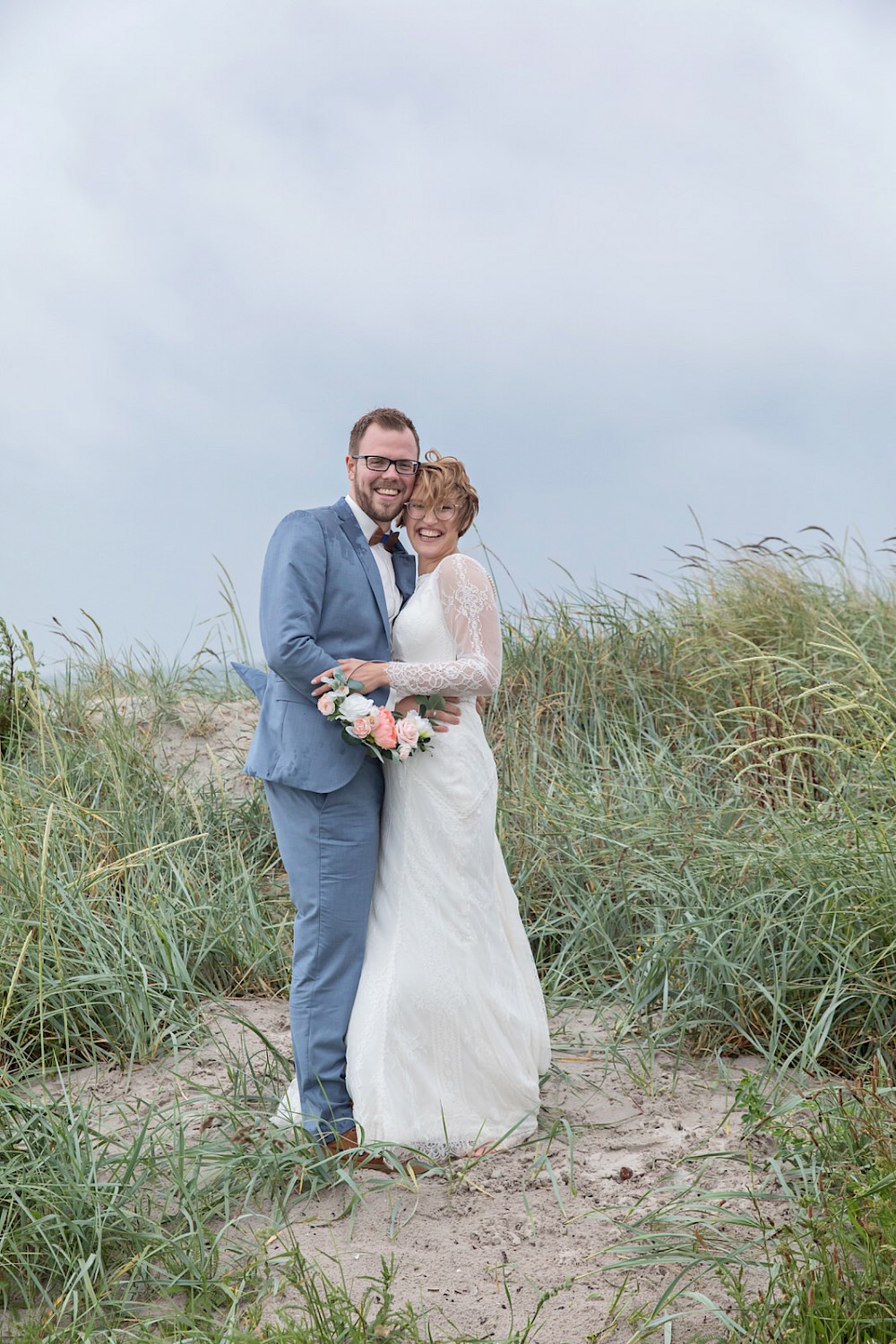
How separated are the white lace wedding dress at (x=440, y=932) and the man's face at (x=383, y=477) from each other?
26 centimetres

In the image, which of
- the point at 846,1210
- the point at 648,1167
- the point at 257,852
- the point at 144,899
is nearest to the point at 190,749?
the point at 257,852

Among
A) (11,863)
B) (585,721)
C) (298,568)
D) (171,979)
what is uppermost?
(298,568)

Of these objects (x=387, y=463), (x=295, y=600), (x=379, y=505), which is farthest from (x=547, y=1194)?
(x=387, y=463)

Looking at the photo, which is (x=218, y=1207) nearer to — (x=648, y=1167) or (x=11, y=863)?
(x=648, y=1167)

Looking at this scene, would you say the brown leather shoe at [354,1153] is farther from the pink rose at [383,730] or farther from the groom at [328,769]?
the pink rose at [383,730]

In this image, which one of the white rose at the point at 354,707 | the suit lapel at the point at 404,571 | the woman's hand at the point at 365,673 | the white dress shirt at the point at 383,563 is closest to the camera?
the white rose at the point at 354,707

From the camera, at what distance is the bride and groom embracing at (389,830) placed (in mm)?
3656

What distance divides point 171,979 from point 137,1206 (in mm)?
1544

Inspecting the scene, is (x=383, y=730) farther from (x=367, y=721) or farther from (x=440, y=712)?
(x=440, y=712)

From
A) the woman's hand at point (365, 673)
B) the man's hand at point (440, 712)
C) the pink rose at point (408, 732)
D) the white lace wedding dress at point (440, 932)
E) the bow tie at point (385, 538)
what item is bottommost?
the white lace wedding dress at point (440, 932)

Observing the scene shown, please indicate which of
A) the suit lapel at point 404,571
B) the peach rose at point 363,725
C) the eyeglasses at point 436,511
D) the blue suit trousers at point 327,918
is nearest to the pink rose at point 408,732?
the peach rose at point 363,725

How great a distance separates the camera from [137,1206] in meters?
3.39

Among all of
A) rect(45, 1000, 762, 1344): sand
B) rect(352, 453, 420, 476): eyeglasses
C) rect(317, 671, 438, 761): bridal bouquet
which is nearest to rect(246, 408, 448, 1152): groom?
rect(352, 453, 420, 476): eyeglasses

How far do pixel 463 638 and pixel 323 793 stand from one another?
0.67 m
